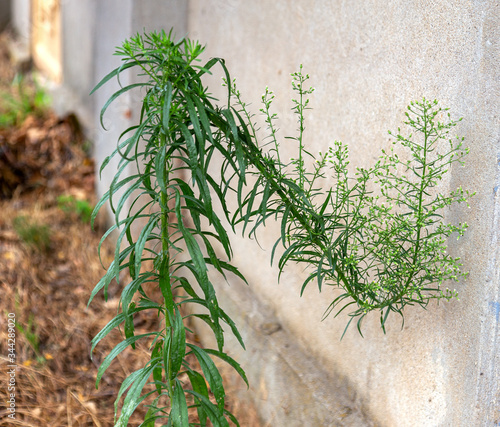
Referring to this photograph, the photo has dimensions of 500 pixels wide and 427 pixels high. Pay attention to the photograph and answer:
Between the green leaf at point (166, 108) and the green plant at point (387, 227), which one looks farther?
the green plant at point (387, 227)

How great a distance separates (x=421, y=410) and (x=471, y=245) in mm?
546

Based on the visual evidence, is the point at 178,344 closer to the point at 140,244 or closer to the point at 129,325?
the point at 129,325

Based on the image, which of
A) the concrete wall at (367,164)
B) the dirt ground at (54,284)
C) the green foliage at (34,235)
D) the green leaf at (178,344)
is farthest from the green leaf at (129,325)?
the green foliage at (34,235)

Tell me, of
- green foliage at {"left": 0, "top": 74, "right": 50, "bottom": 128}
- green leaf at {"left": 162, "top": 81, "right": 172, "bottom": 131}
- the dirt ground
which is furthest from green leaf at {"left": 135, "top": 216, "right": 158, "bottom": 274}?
green foliage at {"left": 0, "top": 74, "right": 50, "bottom": 128}

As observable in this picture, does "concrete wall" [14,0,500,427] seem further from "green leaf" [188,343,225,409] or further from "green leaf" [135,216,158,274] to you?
"green leaf" [135,216,158,274]

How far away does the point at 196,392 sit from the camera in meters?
1.79

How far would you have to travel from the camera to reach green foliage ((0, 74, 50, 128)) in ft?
20.3

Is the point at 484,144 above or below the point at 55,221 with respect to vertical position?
above

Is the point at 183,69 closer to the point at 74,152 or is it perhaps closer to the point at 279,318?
the point at 279,318

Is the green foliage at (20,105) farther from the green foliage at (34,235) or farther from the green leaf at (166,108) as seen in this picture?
the green leaf at (166,108)

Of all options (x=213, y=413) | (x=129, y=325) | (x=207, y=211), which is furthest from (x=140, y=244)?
(x=213, y=413)

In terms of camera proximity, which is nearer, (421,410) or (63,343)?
(421,410)

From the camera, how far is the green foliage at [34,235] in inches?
167

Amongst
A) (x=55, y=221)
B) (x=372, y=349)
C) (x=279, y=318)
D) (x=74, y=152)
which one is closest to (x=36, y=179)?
(x=74, y=152)
